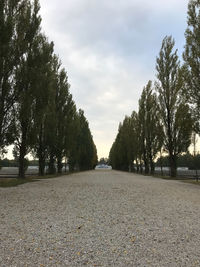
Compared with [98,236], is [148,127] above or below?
above

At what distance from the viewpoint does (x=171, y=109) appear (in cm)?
2217

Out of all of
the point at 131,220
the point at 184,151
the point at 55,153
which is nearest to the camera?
the point at 131,220

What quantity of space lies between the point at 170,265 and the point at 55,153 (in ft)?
72.6

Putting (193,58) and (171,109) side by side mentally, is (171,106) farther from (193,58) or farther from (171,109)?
(193,58)

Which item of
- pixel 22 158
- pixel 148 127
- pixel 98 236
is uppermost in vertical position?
pixel 148 127

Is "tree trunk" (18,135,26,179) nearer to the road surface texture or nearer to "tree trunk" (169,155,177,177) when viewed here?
the road surface texture

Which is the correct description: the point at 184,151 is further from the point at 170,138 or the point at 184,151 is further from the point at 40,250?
the point at 40,250

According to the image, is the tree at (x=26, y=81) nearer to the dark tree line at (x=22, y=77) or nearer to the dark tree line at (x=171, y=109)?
the dark tree line at (x=22, y=77)

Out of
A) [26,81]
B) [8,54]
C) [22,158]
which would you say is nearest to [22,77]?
[26,81]

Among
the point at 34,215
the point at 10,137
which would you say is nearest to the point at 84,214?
the point at 34,215

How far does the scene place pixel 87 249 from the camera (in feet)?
9.87

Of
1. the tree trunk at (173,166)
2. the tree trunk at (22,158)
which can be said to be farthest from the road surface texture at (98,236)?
the tree trunk at (173,166)

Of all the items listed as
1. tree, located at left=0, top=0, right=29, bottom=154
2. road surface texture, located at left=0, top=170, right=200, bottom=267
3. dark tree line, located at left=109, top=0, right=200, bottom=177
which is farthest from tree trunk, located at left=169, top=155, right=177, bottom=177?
road surface texture, located at left=0, top=170, right=200, bottom=267

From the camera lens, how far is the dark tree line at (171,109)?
14.7 m
